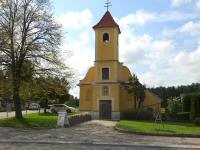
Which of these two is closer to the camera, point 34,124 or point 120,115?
point 34,124

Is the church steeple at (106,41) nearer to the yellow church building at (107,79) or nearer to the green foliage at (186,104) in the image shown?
the yellow church building at (107,79)

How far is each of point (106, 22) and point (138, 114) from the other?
11952 millimetres

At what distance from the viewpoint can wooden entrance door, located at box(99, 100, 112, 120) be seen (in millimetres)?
49688

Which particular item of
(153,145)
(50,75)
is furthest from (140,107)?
(153,145)

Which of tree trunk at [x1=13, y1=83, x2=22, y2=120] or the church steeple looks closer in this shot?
tree trunk at [x1=13, y1=83, x2=22, y2=120]

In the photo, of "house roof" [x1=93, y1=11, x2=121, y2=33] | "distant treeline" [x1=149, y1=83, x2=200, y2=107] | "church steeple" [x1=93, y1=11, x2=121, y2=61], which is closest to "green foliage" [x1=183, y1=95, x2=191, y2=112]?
"church steeple" [x1=93, y1=11, x2=121, y2=61]

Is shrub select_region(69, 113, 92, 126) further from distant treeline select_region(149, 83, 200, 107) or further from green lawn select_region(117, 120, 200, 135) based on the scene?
distant treeline select_region(149, 83, 200, 107)

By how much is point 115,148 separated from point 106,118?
30692mm

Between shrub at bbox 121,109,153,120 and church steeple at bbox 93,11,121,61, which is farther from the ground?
church steeple at bbox 93,11,121,61

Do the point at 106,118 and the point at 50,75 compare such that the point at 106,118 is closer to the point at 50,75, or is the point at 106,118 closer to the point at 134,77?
the point at 134,77

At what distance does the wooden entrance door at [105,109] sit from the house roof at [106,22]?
897cm

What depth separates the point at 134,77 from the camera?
2028 inches

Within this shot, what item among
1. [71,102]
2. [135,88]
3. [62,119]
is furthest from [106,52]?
[71,102]

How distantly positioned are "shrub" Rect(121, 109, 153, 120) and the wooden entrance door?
217 centimetres
